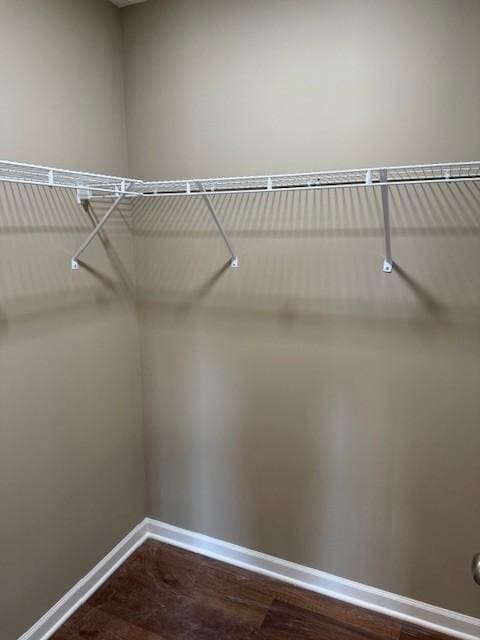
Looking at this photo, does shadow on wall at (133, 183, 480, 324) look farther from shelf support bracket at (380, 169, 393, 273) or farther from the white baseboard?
the white baseboard

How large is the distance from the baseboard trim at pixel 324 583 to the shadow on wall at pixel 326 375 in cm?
5

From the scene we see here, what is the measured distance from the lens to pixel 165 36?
6.31ft

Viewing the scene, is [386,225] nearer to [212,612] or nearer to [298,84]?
[298,84]

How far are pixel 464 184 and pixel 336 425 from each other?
40.8 inches

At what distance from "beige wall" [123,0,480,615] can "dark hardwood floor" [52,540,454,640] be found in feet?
0.50

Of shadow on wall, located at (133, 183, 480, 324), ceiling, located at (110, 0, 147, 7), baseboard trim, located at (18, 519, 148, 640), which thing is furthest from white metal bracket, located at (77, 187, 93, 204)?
baseboard trim, located at (18, 519, 148, 640)

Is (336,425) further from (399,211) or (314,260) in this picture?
(399,211)

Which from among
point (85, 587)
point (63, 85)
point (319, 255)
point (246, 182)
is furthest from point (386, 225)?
point (85, 587)

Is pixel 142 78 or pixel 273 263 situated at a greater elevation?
pixel 142 78

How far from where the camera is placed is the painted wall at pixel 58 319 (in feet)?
5.30

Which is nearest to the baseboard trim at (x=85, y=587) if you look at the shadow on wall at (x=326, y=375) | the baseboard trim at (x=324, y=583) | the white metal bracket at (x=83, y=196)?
the baseboard trim at (x=324, y=583)

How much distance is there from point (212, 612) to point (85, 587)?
59cm

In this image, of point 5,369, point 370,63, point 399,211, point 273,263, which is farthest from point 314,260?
point 5,369

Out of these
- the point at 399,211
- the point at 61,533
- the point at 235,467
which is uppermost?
the point at 399,211
